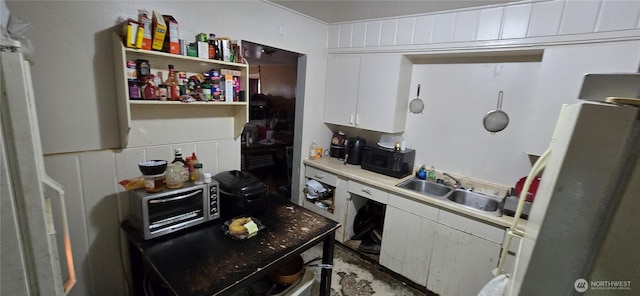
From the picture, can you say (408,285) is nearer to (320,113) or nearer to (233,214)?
(233,214)

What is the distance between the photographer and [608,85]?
1.55 ft

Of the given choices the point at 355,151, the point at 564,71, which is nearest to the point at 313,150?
the point at 355,151

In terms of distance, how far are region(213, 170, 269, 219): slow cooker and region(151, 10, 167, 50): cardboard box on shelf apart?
84 cm

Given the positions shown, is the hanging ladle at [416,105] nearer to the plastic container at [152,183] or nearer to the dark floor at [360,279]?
the dark floor at [360,279]

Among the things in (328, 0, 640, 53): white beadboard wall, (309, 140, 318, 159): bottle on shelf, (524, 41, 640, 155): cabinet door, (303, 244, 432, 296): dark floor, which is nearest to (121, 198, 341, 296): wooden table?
(303, 244, 432, 296): dark floor

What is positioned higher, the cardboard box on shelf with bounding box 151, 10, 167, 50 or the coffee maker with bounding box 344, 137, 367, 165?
the cardboard box on shelf with bounding box 151, 10, 167, 50

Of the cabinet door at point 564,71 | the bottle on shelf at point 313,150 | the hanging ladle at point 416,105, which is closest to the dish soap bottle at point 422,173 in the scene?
the hanging ladle at point 416,105

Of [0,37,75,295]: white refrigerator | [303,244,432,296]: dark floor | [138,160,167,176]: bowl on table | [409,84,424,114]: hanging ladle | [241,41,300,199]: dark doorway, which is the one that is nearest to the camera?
[0,37,75,295]: white refrigerator

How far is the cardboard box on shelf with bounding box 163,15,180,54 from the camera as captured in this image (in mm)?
1434

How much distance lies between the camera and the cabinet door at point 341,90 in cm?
261

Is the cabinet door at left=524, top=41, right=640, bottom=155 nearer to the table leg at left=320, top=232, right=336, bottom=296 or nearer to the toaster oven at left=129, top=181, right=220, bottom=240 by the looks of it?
the table leg at left=320, top=232, right=336, bottom=296

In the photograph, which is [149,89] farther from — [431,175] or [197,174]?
[431,175]

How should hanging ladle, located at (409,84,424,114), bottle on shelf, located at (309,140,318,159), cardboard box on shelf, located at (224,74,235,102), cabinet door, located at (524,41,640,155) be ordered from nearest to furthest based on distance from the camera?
cabinet door, located at (524,41,640,155), cardboard box on shelf, located at (224,74,235,102), hanging ladle, located at (409,84,424,114), bottle on shelf, located at (309,140,318,159)

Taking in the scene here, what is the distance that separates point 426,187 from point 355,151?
0.74 m
